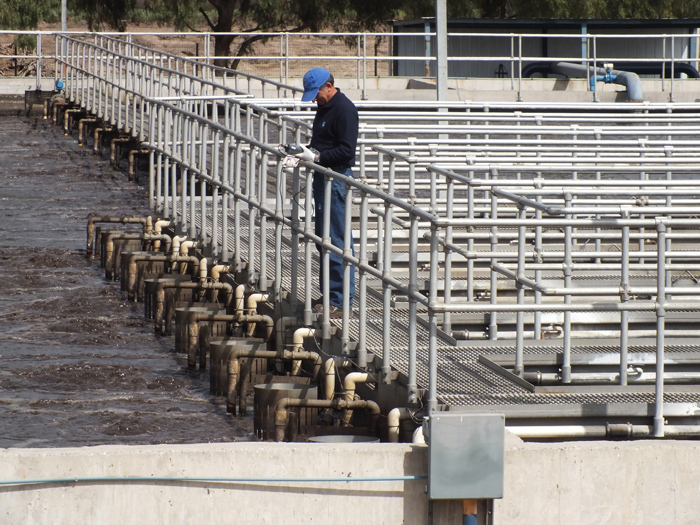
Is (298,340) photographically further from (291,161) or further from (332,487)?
(332,487)

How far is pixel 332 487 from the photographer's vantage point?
20.4 ft

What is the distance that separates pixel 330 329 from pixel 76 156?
14.4 meters

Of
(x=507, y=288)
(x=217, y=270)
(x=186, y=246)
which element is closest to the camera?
(x=507, y=288)

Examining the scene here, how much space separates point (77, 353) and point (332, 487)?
5.72 metres

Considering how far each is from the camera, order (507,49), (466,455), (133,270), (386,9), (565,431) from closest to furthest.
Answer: (466,455) → (565,431) → (133,270) → (507,49) → (386,9)

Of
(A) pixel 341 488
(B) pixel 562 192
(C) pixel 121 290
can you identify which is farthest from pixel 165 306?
(A) pixel 341 488

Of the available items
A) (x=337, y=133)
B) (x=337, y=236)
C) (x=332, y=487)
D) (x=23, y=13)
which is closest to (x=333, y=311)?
(x=337, y=236)

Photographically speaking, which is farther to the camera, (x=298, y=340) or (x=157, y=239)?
(x=157, y=239)

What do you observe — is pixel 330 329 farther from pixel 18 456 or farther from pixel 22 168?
pixel 22 168

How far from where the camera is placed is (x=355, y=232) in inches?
502

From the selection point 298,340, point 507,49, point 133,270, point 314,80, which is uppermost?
point 507,49

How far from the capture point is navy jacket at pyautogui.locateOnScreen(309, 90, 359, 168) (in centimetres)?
992

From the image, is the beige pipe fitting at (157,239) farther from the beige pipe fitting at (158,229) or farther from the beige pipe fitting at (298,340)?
the beige pipe fitting at (298,340)

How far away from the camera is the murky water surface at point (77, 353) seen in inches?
363
